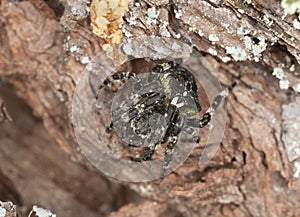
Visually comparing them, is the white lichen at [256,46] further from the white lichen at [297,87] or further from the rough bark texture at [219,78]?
the white lichen at [297,87]

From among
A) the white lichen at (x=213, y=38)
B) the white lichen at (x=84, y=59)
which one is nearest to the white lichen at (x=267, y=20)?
the white lichen at (x=213, y=38)

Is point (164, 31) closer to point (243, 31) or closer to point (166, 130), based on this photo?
point (243, 31)

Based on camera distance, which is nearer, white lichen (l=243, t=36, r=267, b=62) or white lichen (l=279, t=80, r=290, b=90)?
white lichen (l=243, t=36, r=267, b=62)

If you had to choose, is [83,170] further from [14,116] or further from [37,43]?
[37,43]

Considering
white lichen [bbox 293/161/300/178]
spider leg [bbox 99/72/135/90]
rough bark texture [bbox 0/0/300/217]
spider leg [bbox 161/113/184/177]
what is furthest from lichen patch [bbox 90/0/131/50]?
white lichen [bbox 293/161/300/178]

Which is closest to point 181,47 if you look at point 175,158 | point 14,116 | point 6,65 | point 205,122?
point 205,122

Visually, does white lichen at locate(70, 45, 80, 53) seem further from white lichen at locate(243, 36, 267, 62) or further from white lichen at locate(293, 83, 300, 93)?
white lichen at locate(293, 83, 300, 93)
